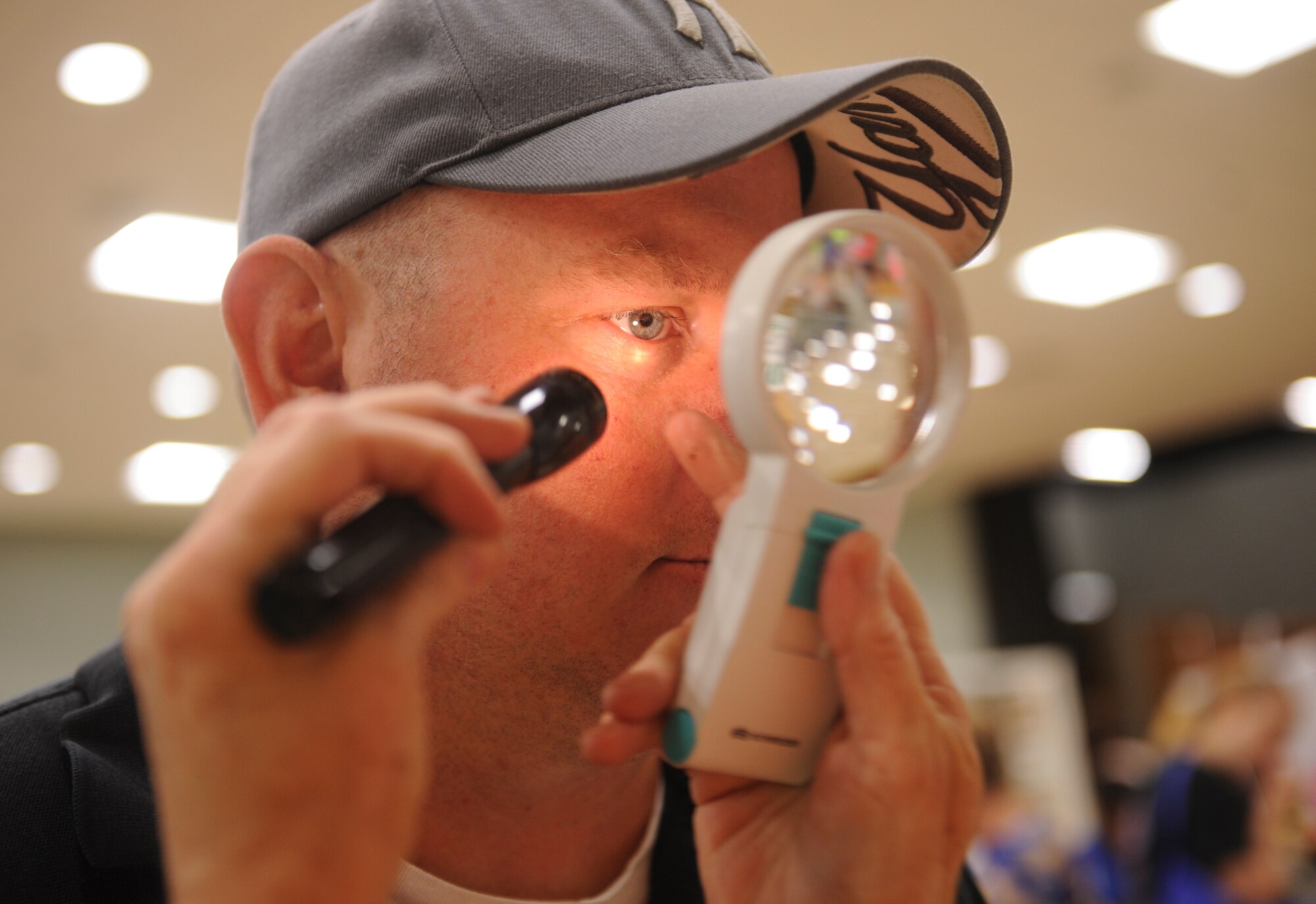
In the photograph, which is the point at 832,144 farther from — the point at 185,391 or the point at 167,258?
the point at 185,391

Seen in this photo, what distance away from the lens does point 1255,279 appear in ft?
15.0

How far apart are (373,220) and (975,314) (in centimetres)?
420

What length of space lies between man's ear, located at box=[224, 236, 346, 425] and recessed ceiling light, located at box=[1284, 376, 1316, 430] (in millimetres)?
6442

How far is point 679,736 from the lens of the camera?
21.6 inches

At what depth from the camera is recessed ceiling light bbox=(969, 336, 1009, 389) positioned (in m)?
5.00

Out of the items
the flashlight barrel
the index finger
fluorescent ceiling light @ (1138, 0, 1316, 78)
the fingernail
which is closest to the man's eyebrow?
the index finger

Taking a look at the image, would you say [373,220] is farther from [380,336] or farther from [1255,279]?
[1255,279]

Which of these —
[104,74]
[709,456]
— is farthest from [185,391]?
[709,456]

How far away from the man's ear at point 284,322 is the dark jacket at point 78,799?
27cm

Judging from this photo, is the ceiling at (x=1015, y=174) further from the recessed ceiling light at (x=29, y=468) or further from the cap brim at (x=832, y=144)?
the cap brim at (x=832, y=144)

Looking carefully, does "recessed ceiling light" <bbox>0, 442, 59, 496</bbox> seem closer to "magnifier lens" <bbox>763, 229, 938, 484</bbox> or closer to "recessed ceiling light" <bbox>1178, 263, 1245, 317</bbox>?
"recessed ceiling light" <bbox>1178, 263, 1245, 317</bbox>

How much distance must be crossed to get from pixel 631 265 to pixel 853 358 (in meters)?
0.20

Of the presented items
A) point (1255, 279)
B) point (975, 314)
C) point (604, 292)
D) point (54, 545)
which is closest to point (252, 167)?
point (604, 292)

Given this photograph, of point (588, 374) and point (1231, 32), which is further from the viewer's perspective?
point (1231, 32)
